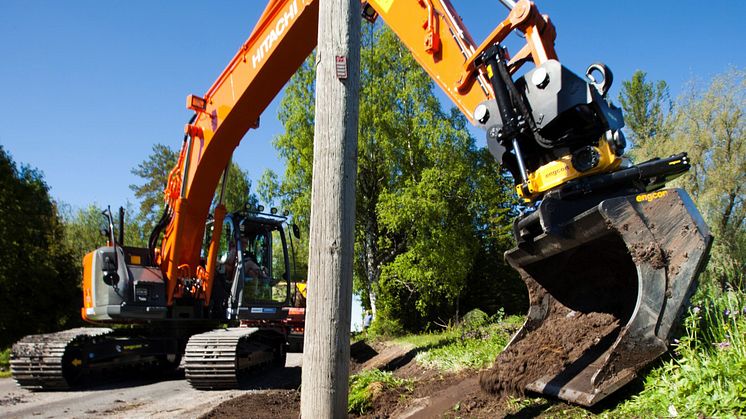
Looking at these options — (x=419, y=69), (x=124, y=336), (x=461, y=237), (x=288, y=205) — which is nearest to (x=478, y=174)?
(x=461, y=237)

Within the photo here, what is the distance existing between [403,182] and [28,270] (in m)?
13.5

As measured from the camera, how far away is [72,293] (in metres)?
20.6

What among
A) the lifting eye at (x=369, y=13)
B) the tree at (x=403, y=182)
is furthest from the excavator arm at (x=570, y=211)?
the tree at (x=403, y=182)

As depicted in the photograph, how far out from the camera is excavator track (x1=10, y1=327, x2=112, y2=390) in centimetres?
816

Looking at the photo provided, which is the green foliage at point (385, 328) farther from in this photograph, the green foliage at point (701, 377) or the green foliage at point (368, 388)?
the green foliage at point (701, 377)

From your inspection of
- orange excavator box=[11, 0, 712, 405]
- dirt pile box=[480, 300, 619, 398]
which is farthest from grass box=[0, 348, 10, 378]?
dirt pile box=[480, 300, 619, 398]

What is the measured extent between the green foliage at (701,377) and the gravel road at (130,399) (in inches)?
182

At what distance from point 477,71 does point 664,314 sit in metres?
2.52

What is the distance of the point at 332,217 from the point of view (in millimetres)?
3141

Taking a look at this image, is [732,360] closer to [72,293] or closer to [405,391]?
[405,391]

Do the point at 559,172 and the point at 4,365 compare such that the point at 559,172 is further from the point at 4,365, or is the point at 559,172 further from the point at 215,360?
the point at 4,365

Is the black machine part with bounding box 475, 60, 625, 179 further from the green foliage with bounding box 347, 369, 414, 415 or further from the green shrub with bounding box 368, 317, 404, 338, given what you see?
the green shrub with bounding box 368, 317, 404, 338

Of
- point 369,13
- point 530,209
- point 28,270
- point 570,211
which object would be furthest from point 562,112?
point 28,270

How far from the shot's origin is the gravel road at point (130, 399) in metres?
6.41
